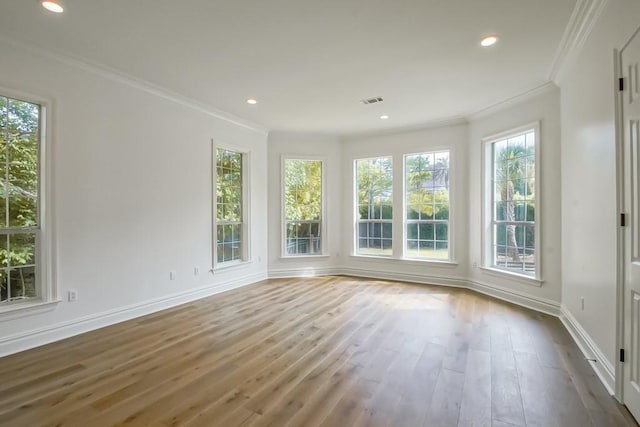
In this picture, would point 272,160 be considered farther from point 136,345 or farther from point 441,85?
point 136,345

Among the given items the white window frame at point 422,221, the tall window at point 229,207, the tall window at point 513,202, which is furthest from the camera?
the white window frame at point 422,221

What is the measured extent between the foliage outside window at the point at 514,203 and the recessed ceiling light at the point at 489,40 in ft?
5.97

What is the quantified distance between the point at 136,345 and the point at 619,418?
3.86 metres

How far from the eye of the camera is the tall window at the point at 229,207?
5.44 metres

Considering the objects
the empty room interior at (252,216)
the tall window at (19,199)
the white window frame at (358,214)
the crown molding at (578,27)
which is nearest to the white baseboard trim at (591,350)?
the empty room interior at (252,216)

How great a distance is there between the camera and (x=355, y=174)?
22.3 feet

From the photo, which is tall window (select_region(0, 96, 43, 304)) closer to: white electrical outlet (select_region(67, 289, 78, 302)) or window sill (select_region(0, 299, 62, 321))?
window sill (select_region(0, 299, 62, 321))

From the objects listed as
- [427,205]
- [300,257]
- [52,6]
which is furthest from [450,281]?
[52,6]

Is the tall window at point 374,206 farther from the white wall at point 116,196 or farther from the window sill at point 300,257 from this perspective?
the white wall at point 116,196

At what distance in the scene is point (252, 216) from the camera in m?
6.02

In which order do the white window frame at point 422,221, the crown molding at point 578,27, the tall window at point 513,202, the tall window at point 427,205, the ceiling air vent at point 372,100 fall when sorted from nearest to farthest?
the crown molding at point 578,27, the tall window at point 513,202, the ceiling air vent at point 372,100, the white window frame at point 422,221, the tall window at point 427,205

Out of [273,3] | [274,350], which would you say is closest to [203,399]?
[274,350]

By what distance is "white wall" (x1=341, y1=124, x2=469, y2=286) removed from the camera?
18.6 ft

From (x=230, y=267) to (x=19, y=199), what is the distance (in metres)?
2.97
